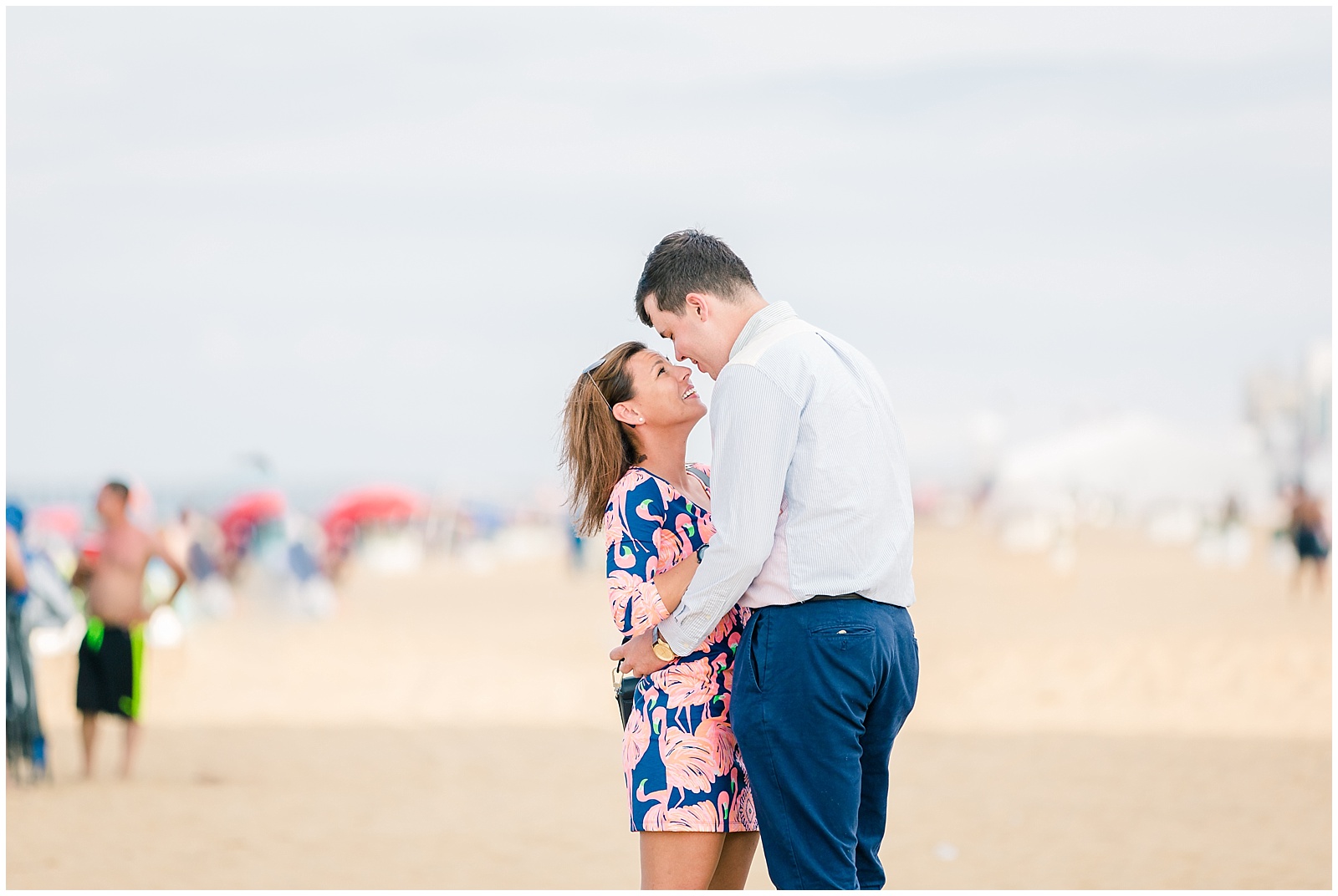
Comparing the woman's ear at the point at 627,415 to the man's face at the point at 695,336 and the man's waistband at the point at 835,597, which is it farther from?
the man's waistband at the point at 835,597

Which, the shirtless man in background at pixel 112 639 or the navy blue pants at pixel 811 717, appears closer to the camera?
the navy blue pants at pixel 811 717

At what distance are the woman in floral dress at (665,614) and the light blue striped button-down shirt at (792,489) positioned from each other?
0.15m

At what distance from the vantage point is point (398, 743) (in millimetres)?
9914

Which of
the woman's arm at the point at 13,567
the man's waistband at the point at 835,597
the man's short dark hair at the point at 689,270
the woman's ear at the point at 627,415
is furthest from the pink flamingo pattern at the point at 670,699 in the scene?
the woman's arm at the point at 13,567

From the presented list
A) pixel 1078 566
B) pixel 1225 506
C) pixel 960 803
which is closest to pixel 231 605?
pixel 960 803

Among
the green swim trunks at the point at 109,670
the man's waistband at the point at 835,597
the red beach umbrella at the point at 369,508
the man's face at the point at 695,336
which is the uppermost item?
the man's face at the point at 695,336

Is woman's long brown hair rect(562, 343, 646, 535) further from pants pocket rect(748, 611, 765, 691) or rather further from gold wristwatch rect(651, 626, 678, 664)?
pants pocket rect(748, 611, 765, 691)

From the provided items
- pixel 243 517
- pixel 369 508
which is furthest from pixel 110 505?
pixel 369 508

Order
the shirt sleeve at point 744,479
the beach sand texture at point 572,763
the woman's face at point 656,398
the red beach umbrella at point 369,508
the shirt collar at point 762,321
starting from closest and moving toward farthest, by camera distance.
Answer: the shirt sleeve at point 744,479, the shirt collar at point 762,321, the woman's face at point 656,398, the beach sand texture at point 572,763, the red beach umbrella at point 369,508

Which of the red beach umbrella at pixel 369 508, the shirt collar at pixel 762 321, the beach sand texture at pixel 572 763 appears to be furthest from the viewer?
the red beach umbrella at pixel 369 508

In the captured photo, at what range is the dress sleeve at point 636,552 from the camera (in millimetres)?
2617

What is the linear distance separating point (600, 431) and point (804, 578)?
1.89 feet

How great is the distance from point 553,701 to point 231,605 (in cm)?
977

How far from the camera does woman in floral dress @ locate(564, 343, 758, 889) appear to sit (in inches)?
104
